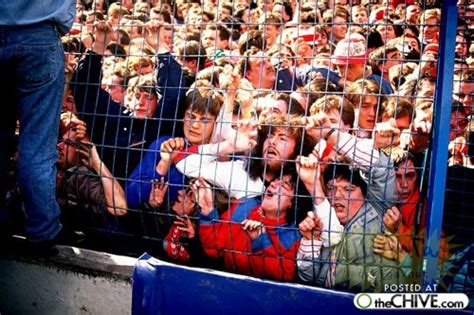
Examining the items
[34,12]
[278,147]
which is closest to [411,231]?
[278,147]

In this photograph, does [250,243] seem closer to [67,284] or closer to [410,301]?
[410,301]

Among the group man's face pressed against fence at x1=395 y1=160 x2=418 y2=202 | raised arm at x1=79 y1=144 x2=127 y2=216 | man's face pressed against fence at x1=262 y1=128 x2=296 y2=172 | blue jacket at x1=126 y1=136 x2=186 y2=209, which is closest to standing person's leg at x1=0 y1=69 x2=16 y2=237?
raised arm at x1=79 y1=144 x2=127 y2=216

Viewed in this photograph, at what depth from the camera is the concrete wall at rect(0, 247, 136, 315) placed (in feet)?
7.11

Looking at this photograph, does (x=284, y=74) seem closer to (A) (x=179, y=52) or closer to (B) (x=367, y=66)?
(B) (x=367, y=66)

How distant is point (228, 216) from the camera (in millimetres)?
2109

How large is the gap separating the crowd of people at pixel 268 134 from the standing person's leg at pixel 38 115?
0.57ft

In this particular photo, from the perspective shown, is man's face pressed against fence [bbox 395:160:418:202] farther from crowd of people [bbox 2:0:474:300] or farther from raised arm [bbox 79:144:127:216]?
raised arm [bbox 79:144:127:216]

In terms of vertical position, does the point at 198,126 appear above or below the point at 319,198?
above

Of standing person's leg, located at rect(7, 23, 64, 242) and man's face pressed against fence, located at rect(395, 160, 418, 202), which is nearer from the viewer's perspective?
man's face pressed against fence, located at rect(395, 160, 418, 202)

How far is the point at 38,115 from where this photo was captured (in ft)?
6.99

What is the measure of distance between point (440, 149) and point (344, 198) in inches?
15.1

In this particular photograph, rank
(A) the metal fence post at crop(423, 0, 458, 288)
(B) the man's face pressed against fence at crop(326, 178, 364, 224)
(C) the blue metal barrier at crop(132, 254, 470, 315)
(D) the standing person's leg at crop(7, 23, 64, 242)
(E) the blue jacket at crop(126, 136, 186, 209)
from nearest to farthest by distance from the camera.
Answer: (A) the metal fence post at crop(423, 0, 458, 288) < (C) the blue metal barrier at crop(132, 254, 470, 315) < (B) the man's face pressed against fence at crop(326, 178, 364, 224) < (D) the standing person's leg at crop(7, 23, 64, 242) < (E) the blue jacket at crop(126, 136, 186, 209)

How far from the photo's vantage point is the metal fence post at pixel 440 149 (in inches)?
67.3

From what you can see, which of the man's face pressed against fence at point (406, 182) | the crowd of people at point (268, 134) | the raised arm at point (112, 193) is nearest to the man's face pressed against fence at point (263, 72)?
the crowd of people at point (268, 134)
